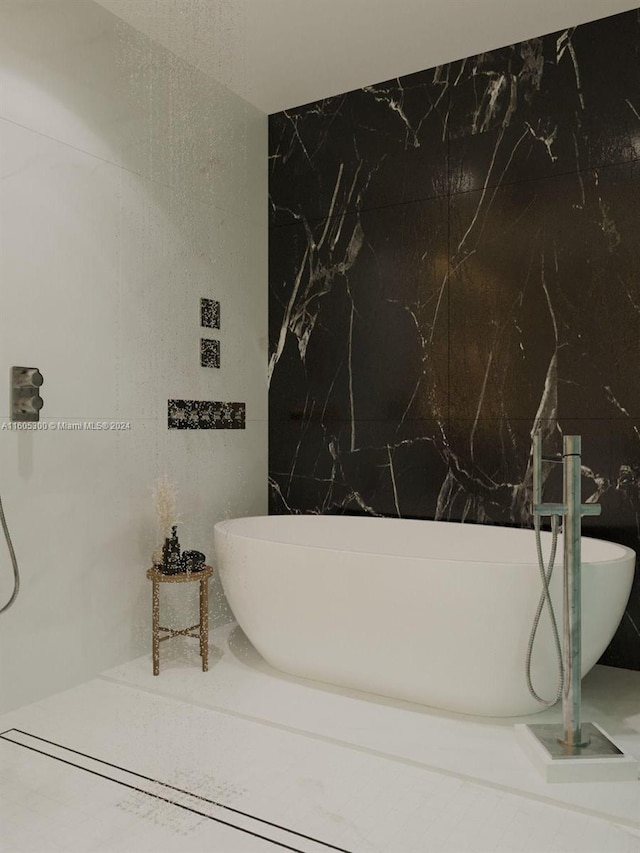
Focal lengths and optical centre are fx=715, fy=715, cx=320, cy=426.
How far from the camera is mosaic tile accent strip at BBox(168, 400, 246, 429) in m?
3.41

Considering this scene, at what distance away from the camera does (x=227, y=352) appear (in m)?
3.77

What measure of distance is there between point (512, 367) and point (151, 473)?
5.75ft

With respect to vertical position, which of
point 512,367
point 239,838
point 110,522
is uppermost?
point 512,367

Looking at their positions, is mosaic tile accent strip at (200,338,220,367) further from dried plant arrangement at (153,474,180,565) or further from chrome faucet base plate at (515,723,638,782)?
chrome faucet base plate at (515,723,638,782)

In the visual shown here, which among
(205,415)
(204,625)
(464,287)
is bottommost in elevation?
(204,625)

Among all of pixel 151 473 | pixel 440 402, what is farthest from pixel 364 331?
pixel 151 473

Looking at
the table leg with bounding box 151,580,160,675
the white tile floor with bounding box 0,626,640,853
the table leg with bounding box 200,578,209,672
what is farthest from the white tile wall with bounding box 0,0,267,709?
the white tile floor with bounding box 0,626,640,853

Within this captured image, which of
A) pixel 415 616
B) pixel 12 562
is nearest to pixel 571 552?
pixel 415 616

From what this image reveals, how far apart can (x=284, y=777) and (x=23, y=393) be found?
63.6 inches

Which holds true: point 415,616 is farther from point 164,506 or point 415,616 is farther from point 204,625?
point 164,506

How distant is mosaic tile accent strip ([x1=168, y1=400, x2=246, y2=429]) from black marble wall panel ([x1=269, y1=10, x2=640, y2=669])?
31cm

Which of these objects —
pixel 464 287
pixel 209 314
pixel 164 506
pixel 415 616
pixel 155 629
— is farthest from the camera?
pixel 209 314

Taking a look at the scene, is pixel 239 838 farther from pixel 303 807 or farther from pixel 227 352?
pixel 227 352

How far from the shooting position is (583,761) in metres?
2.11
